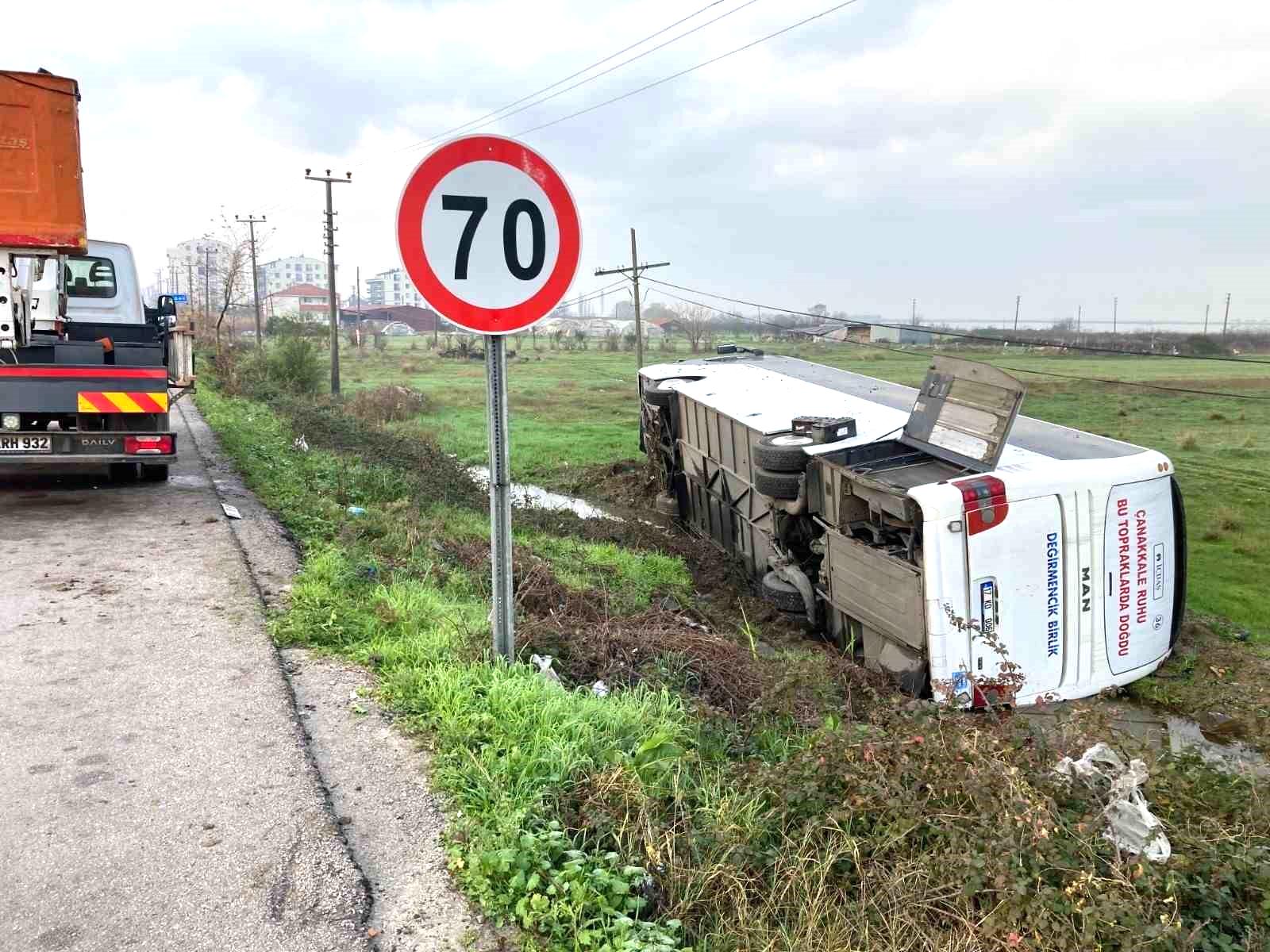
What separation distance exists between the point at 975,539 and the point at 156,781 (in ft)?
16.2

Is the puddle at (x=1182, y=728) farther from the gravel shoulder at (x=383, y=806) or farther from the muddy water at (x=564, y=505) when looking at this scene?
the muddy water at (x=564, y=505)

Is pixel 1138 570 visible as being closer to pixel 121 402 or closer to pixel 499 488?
pixel 499 488

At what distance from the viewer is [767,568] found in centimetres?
971

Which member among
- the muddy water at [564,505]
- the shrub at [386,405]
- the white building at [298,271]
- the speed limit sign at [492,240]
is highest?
the white building at [298,271]

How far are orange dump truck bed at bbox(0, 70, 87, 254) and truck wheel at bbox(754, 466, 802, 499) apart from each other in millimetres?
5950

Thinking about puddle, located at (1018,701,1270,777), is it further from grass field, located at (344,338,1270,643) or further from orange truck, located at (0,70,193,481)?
orange truck, located at (0,70,193,481)

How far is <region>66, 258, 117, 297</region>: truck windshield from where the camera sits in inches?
392

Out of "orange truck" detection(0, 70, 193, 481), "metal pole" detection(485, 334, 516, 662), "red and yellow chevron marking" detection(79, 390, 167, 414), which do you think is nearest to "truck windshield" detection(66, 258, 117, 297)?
"orange truck" detection(0, 70, 193, 481)

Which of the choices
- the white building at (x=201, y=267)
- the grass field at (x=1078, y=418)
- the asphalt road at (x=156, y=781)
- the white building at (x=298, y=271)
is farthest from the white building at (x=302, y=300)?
the asphalt road at (x=156, y=781)

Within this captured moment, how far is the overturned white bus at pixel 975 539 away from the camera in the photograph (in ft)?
20.0

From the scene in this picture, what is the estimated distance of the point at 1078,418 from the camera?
2738 centimetres

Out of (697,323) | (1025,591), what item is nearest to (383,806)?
(1025,591)

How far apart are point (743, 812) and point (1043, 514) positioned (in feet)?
14.3

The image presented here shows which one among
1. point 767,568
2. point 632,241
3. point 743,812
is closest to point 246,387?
point 632,241
